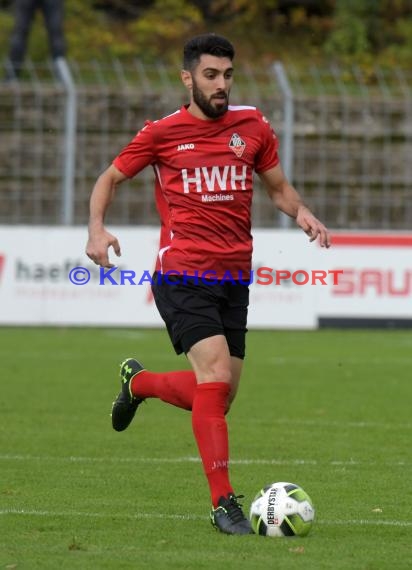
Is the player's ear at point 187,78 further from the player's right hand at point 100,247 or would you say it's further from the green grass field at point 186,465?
the green grass field at point 186,465

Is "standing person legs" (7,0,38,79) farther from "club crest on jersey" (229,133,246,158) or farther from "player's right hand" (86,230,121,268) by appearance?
"player's right hand" (86,230,121,268)

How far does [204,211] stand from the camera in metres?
7.23

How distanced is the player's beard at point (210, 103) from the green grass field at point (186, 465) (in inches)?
75.2

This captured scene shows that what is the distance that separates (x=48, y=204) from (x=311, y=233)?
15.1 metres

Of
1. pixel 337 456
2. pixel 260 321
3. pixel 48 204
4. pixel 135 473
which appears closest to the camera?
pixel 135 473

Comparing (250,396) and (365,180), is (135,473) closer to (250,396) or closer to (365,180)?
(250,396)

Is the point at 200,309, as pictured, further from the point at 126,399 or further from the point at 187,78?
the point at 126,399

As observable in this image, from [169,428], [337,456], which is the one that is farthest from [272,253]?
[337,456]

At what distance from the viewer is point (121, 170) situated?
733 cm

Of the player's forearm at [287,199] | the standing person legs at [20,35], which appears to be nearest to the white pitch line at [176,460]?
the player's forearm at [287,199]

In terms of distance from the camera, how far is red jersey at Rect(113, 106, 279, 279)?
7215mm

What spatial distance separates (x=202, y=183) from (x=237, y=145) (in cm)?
26

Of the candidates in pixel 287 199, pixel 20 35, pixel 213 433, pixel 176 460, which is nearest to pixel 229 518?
pixel 213 433

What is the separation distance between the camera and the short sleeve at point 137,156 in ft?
24.0
